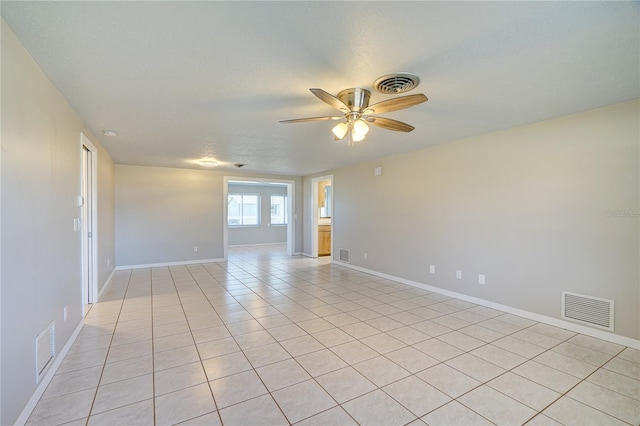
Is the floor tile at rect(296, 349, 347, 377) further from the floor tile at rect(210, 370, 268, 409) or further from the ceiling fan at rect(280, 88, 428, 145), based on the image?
the ceiling fan at rect(280, 88, 428, 145)

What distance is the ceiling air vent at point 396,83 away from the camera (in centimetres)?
213

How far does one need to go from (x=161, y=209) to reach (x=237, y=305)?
3.76 meters

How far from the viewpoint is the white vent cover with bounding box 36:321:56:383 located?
1962 millimetres

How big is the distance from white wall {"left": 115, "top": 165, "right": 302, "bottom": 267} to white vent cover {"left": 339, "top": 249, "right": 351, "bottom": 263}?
2.92 meters

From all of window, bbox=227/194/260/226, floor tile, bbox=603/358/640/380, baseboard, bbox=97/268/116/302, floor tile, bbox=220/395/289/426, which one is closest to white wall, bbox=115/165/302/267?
baseboard, bbox=97/268/116/302

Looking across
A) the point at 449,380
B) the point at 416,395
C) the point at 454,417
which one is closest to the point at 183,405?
the point at 416,395

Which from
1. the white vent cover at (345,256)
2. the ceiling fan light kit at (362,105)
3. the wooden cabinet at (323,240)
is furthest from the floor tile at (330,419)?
the wooden cabinet at (323,240)

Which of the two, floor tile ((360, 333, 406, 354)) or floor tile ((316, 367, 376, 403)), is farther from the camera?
floor tile ((360, 333, 406, 354))

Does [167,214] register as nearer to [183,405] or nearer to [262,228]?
[262,228]

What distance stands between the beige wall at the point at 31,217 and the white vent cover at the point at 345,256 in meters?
4.63

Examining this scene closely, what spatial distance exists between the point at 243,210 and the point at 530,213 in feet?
28.8

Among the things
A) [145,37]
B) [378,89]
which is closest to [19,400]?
[145,37]

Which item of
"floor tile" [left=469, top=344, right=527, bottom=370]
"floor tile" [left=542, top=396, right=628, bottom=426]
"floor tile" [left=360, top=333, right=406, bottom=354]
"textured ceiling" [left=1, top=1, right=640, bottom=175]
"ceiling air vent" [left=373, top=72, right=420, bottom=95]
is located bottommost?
"floor tile" [left=542, top=396, right=628, bottom=426]

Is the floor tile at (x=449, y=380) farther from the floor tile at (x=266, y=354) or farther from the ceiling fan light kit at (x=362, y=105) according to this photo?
the ceiling fan light kit at (x=362, y=105)
